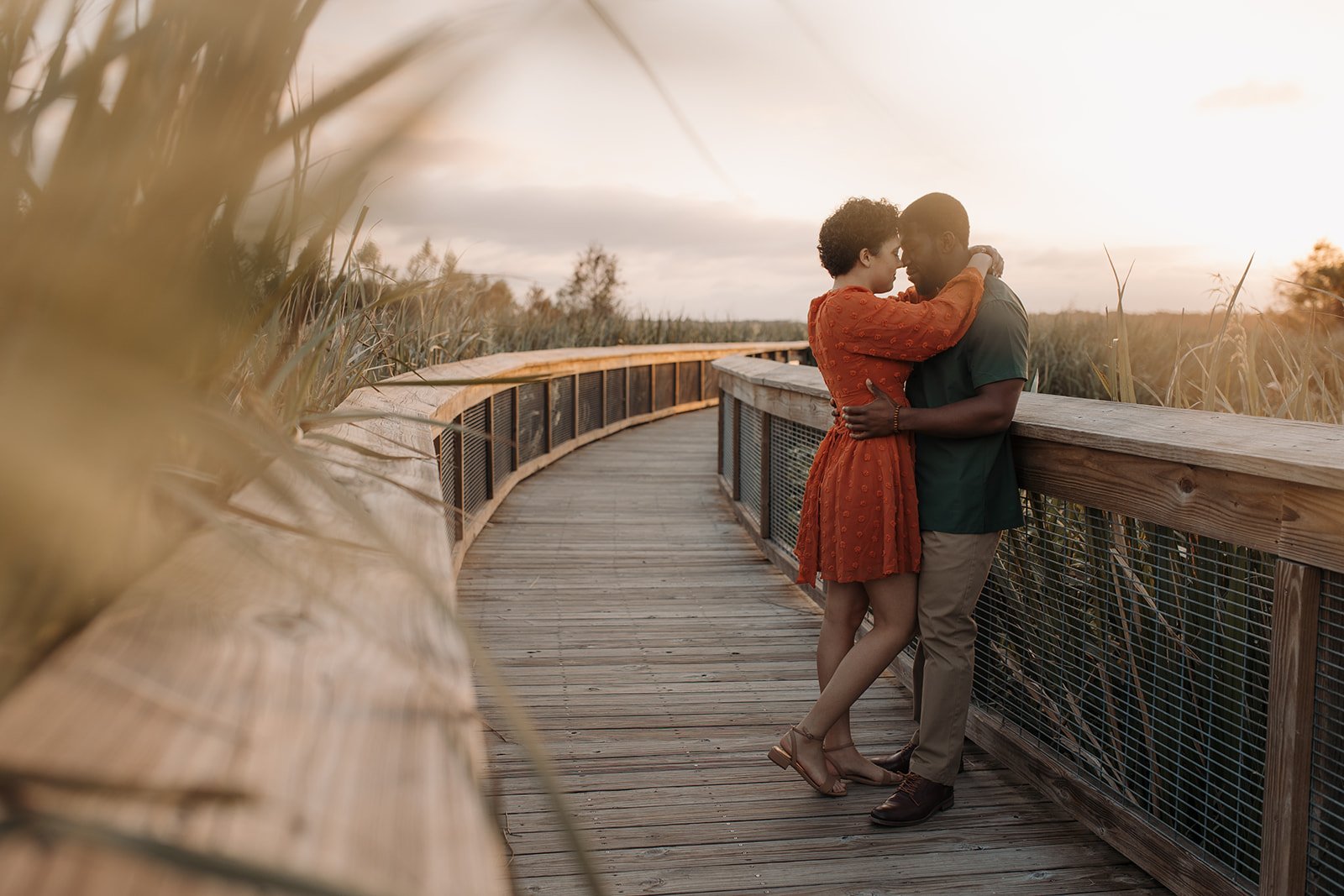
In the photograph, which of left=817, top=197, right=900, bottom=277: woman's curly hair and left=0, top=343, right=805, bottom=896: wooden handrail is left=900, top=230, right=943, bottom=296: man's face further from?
left=0, top=343, right=805, bottom=896: wooden handrail

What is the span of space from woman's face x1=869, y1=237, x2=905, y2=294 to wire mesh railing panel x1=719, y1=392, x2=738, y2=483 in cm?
438

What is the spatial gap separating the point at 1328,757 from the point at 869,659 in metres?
1.20

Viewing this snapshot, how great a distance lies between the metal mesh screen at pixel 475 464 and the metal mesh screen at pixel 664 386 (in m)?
7.37

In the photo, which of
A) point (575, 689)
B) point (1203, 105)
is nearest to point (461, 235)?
point (1203, 105)

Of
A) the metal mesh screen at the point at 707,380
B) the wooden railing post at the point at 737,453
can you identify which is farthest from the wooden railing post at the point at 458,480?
the metal mesh screen at the point at 707,380

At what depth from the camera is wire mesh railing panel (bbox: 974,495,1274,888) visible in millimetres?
2268

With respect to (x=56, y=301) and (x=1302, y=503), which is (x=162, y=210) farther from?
Result: (x=1302, y=503)

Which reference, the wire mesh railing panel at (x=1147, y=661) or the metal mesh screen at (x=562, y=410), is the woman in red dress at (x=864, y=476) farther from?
the metal mesh screen at (x=562, y=410)

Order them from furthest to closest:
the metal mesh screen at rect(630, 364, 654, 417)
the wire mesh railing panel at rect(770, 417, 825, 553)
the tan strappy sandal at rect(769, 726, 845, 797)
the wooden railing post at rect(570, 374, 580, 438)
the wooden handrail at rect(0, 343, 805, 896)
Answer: the metal mesh screen at rect(630, 364, 654, 417)
the wooden railing post at rect(570, 374, 580, 438)
the wire mesh railing panel at rect(770, 417, 825, 553)
the tan strappy sandal at rect(769, 726, 845, 797)
the wooden handrail at rect(0, 343, 805, 896)

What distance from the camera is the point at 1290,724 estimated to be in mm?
1970

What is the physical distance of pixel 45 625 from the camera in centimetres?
70

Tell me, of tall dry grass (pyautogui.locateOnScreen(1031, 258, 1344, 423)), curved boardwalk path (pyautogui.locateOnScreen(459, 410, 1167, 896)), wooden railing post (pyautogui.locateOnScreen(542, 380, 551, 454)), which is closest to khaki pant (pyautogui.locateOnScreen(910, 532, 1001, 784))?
curved boardwalk path (pyautogui.locateOnScreen(459, 410, 1167, 896))

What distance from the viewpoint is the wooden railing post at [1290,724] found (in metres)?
1.94

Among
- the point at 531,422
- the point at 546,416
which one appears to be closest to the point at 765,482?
the point at 531,422
